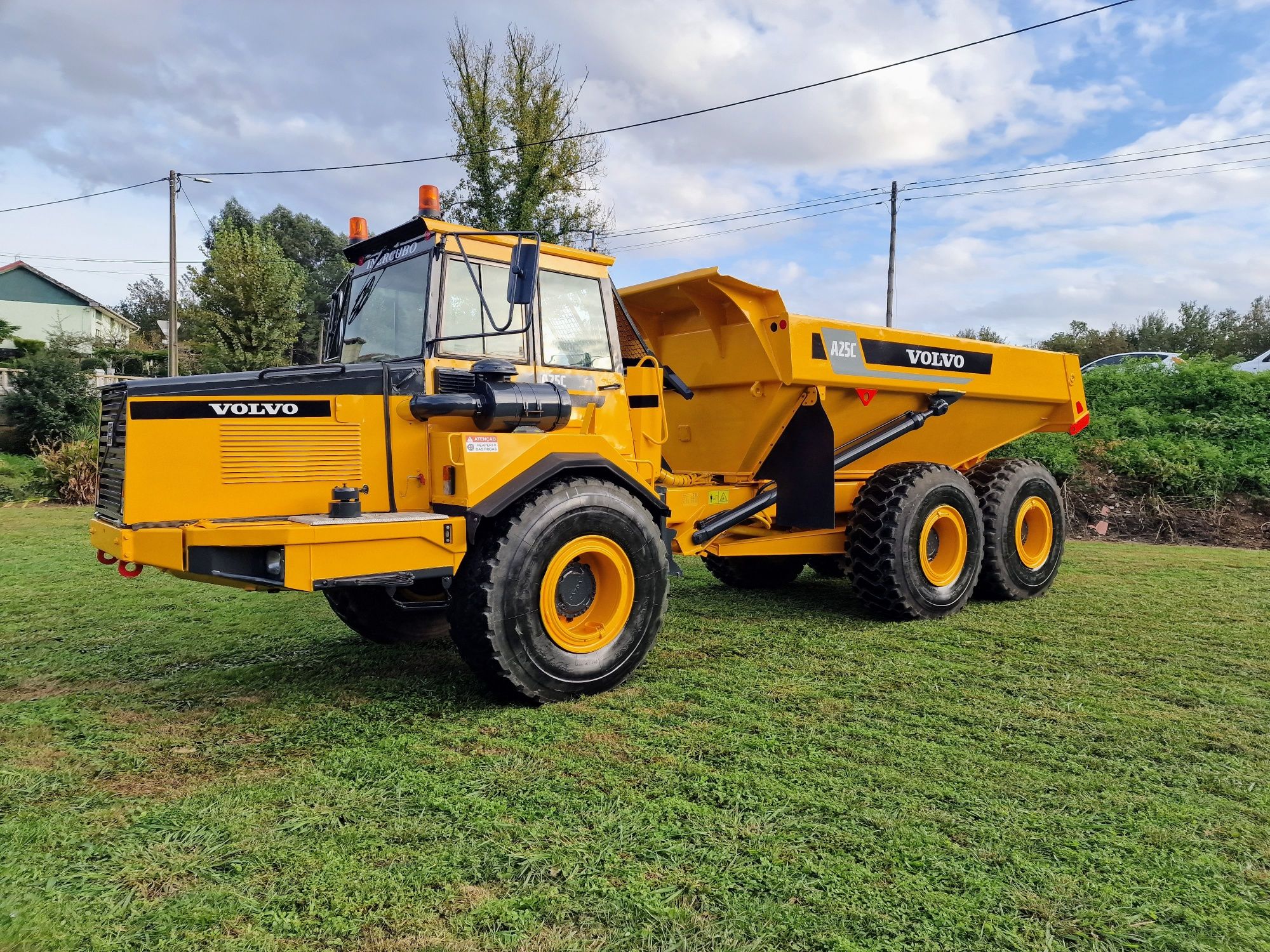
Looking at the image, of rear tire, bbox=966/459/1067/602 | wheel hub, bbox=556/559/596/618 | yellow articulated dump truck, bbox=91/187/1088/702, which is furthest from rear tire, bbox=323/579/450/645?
rear tire, bbox=966/459/1067/602

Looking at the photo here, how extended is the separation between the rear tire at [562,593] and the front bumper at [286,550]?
0.37 meters

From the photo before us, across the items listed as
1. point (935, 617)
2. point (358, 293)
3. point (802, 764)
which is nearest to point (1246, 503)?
point (935, 617)

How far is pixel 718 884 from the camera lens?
2.73 m

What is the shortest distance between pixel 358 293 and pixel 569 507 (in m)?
1.88

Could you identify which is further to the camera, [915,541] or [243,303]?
[243,303]

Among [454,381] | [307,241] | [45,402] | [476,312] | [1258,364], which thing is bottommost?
[454,381]

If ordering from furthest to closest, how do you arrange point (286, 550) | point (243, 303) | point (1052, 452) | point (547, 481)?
point (243, 303) < point (1052, 452) < point (547, 481) < point (286, 550)

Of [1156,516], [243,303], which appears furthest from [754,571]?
[243,303]

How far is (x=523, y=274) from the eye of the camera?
13.7 feet

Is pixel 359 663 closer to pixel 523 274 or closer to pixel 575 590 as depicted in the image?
pixel 575 590

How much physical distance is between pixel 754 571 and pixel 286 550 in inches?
192

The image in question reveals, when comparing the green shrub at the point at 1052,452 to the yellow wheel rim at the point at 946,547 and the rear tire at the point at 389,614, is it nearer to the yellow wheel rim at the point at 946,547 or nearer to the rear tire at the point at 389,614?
the yellow wheel rim at the point at 946,547

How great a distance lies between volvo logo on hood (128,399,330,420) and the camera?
401 cm

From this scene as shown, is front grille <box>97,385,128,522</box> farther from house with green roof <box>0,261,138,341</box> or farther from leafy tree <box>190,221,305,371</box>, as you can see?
house with green roof <box>0,261,138,341</box>
